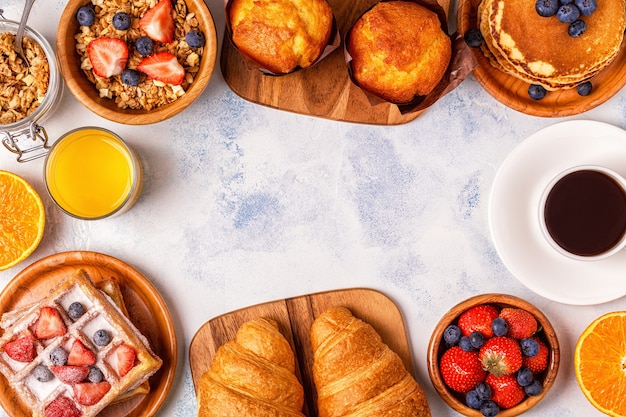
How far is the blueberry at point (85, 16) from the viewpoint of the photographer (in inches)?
87.9

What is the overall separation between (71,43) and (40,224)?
605 millimetres

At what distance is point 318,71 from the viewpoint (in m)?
2.41

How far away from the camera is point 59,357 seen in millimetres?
2246

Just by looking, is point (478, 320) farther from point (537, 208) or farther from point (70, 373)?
point (70, 373)

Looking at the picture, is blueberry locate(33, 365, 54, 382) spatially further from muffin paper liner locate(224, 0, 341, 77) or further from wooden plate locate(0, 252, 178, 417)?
muffin paper liner locate(224, 0, 341, 77)

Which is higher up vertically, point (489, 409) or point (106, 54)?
point (106, 54)

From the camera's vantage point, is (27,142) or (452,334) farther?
(27,142)

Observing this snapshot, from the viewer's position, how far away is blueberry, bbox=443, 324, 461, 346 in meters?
2.34

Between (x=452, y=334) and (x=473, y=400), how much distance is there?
218 mm

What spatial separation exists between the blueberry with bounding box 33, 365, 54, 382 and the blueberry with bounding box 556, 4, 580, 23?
6.33 feet

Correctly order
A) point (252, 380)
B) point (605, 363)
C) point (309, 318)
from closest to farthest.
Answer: point (252, 380) < point (605, 363) < point (309, 318)

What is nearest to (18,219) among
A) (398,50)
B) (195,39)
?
(195,39)

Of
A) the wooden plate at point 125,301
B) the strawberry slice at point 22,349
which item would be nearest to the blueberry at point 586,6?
the wooden plate at point 125,301

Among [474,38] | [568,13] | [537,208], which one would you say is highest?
[568,13]
